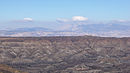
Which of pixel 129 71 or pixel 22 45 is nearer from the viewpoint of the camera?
pixel 129 71

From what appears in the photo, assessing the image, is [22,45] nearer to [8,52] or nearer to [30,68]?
[8,52]

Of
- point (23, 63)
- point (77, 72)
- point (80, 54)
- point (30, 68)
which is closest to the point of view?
point (77, 72)

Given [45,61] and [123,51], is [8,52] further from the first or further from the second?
[123,51]

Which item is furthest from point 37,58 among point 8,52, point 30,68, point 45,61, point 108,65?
point 108,65

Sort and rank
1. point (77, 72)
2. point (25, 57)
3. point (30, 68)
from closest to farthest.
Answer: point (77, 72) → point (30, 68) → point (25, 57)

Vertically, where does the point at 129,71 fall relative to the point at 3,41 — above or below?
below

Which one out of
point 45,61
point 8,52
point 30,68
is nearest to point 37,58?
point 45,61
